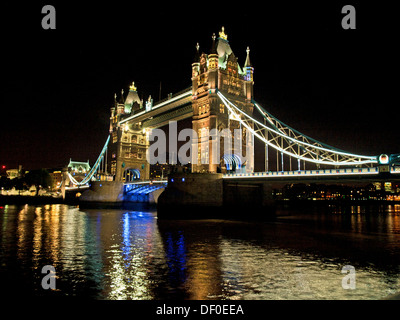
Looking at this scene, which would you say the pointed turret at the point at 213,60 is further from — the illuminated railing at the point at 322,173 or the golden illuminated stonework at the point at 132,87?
the golden illuminated stonework at the point at 132,87

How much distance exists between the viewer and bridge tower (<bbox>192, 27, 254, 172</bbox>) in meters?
36.8

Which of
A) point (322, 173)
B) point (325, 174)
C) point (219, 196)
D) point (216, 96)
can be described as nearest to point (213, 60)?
point (216, 96)

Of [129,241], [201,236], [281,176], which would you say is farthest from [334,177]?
[129,241]

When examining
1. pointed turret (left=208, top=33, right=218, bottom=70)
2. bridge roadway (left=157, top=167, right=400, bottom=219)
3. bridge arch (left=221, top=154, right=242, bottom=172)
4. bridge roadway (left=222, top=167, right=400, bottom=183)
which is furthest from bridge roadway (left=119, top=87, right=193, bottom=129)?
bridge roadway (left=222, top=167, right=400, bottom=183)

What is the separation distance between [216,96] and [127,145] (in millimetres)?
30468

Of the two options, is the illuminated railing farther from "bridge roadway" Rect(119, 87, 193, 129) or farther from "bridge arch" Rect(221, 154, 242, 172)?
"bridge roadway" Rect(119, 87, 193, 129)

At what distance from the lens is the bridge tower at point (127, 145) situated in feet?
204

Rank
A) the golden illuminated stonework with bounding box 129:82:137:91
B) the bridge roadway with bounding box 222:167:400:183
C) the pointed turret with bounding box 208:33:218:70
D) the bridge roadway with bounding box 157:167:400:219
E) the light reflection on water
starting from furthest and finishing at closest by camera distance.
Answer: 1. the golden illuminated stonework with bounding box 129:82:137:91
2. the pointed turret with bounding box 208:33:218:70
3. the bridge roadway with bounding box 157:167:400:219
4. the bridge roadway with bounding box 222:167:400:183
5. the light reflection on water

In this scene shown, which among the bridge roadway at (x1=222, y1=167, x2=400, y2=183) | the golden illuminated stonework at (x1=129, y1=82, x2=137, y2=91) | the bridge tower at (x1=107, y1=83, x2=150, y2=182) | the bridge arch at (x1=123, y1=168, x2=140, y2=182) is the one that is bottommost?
the bridge roadway at (x1=222, y1=167, x2=400, y2=183)

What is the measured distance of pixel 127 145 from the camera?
6309 cm

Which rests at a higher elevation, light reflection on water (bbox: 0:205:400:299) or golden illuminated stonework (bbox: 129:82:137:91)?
golden illuminated stonework (bbox: 129:82:137:91)

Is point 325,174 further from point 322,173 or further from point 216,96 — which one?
point 216,96

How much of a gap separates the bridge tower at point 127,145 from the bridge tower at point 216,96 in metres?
24.5

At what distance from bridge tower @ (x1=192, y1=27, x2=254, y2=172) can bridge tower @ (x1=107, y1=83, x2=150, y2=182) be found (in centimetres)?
2452
